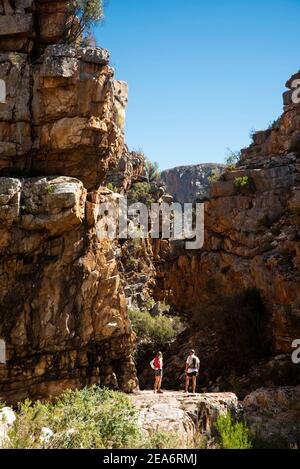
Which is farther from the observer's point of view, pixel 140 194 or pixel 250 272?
pixel 140 194

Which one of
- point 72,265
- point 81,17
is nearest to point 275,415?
point 72,265

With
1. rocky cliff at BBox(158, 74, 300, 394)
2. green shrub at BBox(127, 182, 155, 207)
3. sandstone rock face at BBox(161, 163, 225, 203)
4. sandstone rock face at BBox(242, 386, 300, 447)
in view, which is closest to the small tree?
rocky cliff at BBox(158, 74, 300, 394)

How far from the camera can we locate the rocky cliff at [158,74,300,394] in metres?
18.3

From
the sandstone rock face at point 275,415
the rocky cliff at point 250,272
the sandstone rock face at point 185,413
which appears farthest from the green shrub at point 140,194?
the sandstone rock face at point 275,415

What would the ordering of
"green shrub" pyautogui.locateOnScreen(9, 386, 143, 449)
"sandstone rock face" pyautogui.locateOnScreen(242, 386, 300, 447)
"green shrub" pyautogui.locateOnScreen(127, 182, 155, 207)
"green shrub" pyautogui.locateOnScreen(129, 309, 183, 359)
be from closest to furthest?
"green shrub" pyautogui.locateOnScreen(9, 386, 143, 449) → "sandstone rock face" pyautogui.locateOnScreen(242, 386, 300, 447) → "green shrub" pyautogui.locateOnScreen(129, 309, 183, 359) → "green shrub" pyautogui.locateOnScreen(127, 182, 155, 207)

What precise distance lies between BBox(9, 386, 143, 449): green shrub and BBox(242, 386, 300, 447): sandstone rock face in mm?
2491

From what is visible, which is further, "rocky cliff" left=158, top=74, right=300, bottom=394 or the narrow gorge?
"rocky cliff" left=158, top=74, right=300, bottom=394

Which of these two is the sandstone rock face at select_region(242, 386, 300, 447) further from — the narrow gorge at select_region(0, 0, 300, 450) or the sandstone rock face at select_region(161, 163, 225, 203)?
the sandstone rock face at select_region(161, 163, 225, 203)

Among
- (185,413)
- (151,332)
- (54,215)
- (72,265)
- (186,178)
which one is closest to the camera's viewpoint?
(185,413)

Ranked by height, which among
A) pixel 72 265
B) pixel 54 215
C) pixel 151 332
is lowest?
pixel 151 332

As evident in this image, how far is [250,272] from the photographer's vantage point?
71.0ft

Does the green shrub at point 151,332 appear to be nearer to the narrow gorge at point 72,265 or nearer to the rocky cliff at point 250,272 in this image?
the rocky cliff at point 250,272

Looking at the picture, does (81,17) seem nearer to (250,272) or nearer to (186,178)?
(250,272)

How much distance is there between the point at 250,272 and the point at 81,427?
1589 cm
